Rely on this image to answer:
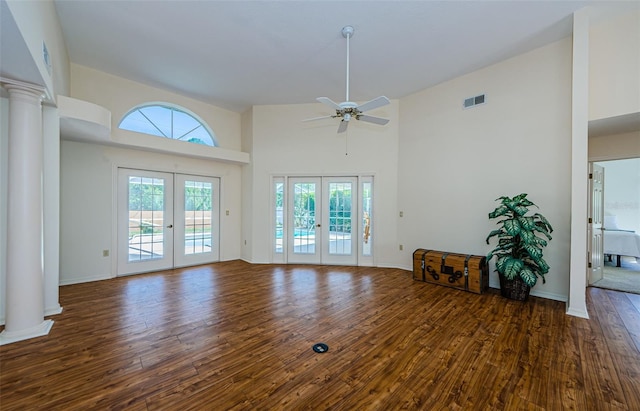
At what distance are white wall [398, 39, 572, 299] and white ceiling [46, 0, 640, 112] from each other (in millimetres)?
356

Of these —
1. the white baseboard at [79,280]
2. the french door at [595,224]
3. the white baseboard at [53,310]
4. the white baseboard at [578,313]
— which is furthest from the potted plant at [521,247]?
the white baseboard at [79,280]

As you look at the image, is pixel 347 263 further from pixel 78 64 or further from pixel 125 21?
pixel 78 64

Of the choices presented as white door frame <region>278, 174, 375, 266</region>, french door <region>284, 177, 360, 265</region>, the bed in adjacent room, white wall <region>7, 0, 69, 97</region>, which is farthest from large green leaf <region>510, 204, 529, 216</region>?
white wall <region>7, 0, 69, 97</region>

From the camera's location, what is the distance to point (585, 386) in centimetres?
195

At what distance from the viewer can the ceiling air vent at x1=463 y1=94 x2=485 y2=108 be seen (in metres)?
4.41

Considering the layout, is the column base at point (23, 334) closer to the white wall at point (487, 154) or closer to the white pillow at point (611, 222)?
the white wall at point (487, 154)

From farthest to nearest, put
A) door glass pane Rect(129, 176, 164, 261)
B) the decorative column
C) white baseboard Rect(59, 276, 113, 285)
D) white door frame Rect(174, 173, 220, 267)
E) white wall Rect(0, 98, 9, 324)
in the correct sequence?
1. white door frame Rect(174, 173, 220, 267)
2. door glass pane Rect(129, 176, 164, 261)
3. white baseboard Rect(59, 276, 113, 285)
4. white wall Rect(0, 98, 9, 324)
5. the decorative column

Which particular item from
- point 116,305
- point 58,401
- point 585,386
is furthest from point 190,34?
point 585,386

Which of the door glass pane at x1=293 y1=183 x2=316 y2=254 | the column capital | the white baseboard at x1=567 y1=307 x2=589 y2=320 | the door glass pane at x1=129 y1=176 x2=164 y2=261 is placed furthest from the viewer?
the door glass pane at x1=293 y1=183 x2=316 y2=254

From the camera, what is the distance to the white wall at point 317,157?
560cm

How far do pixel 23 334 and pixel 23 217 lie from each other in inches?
45.4

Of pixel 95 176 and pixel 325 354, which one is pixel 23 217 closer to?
pixel 95 176

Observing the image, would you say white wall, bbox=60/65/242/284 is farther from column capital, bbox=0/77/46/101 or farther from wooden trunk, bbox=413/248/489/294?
wooden trunk, bbox=413/248/489/294

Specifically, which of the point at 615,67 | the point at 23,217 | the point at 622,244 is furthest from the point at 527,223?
the point at 23,217
